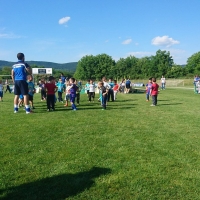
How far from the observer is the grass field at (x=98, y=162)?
3502 millimetres

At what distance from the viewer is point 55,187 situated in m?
3.62

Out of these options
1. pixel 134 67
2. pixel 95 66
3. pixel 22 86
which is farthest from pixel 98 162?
pixel 95 66

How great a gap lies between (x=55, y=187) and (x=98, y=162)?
45.0 inches

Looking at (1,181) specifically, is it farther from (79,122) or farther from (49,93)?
(49,93)

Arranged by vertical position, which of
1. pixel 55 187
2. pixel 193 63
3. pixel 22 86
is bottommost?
pixel 55 187

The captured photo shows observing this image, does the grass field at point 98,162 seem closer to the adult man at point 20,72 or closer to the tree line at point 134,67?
the adult man at point 20,72

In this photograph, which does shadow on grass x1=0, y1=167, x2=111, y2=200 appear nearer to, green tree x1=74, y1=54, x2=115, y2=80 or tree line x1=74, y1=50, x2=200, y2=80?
tree line x1=74, y1=50, x2=200, y2=80

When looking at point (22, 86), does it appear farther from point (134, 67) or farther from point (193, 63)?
point (134, 67)

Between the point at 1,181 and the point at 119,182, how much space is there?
184 cm

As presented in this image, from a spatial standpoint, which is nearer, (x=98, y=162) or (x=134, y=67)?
(x=98, y=162)

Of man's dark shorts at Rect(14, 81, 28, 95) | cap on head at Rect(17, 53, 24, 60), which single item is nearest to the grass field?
man's dark shorts at Rect(14, 81, 28, 95)

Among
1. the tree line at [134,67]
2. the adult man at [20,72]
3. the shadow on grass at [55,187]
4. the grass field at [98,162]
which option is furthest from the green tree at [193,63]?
the shadow on grass at [55,187]

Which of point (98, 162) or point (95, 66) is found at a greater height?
point (95, 66)

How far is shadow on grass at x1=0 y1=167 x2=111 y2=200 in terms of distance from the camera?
3.36 meters
